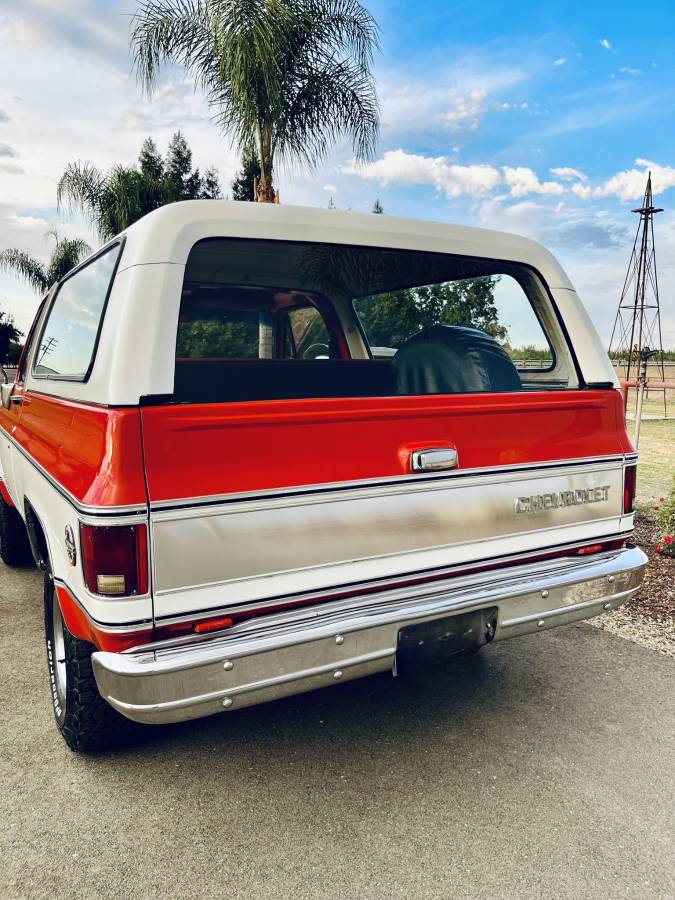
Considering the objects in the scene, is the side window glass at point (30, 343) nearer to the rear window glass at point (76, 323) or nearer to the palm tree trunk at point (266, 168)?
A: the rear window glass at point (76, 323)

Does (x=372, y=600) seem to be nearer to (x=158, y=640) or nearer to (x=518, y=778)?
(x=158, y=640)

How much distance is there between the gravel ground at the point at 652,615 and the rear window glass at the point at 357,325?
67.6 inches

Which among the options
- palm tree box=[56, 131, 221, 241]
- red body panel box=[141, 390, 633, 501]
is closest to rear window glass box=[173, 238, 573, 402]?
red body panel box=[141, 390, 633, 501]

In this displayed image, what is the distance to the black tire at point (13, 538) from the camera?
15.7 feet

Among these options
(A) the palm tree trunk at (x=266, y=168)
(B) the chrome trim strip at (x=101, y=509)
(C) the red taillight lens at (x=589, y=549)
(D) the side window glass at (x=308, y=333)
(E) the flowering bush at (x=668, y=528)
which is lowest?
(E) the flowering bush at (x=668, y=528)

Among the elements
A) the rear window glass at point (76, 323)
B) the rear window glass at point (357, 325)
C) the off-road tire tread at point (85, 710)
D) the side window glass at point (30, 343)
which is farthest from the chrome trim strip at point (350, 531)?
the side window glass at point (30, 343)

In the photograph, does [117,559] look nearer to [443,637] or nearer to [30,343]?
[443,637]

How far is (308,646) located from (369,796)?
0.74m

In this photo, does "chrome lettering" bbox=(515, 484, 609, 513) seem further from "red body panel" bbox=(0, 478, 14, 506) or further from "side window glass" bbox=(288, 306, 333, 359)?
"red body panel" bbox=(0, 478, 14, 506)

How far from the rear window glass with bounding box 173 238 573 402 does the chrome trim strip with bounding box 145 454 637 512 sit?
42 cm

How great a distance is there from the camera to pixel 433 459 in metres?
2.29

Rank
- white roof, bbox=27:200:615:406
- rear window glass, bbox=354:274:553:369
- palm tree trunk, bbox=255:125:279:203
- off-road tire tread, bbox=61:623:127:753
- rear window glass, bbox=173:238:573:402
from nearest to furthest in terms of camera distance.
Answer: white roof, bbox=27:200:615:406, off-road tire tread, bbox=61:623:127:753, rear window glass, bbox=173:238:573:402, rear window glass, bbox=354:274:553:369, palm tree trunk, bbox=255:125:279:203

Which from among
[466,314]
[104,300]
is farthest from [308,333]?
[104,300]

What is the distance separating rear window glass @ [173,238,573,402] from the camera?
114 inches
